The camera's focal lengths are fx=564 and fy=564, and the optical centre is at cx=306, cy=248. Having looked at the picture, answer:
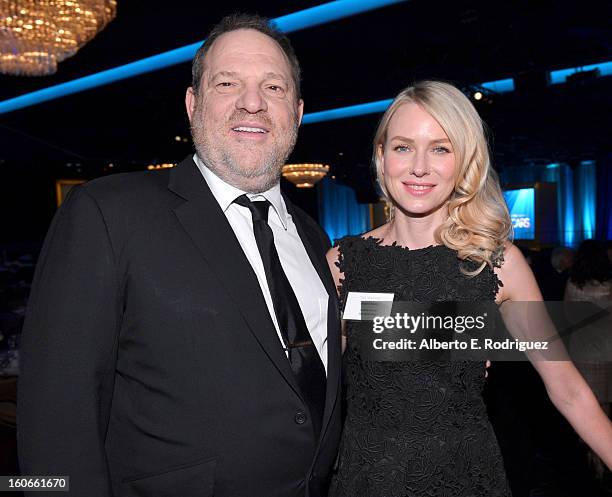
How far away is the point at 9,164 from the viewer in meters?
13.7

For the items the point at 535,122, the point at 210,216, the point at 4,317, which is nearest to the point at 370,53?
the point at 535,122

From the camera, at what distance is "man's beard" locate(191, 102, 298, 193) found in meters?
1.46

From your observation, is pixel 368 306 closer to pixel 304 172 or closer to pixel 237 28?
pixel 237 28

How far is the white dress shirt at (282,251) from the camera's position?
4.73ft

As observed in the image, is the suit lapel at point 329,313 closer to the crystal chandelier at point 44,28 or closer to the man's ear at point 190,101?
the man's ear at point 190,101

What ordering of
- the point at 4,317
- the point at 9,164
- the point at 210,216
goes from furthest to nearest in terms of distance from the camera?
1. the point at 9,164
2. the point at 4,317
3. the point at 210,216

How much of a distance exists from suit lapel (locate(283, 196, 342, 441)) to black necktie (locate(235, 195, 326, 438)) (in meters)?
0.02

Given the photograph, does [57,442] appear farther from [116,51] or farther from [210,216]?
[116,51]

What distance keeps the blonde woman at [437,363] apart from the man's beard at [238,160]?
18.4 inches

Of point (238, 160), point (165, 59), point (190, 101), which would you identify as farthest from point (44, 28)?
point (238, 160)

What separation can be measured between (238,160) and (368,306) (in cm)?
68

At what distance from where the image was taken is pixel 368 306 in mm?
1835

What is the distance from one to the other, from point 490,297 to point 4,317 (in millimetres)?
4038

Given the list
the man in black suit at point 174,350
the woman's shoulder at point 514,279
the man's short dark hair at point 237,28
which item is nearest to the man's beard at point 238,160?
the man in black suit at point 174,350
